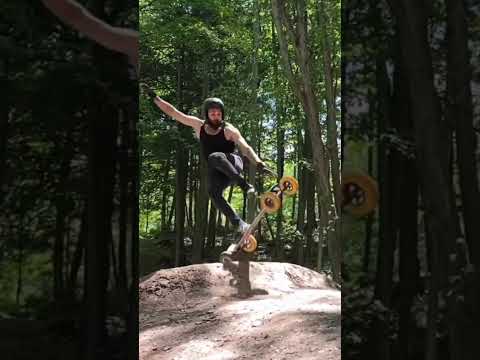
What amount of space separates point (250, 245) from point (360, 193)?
4562 millimetres

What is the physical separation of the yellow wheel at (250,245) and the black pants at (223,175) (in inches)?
14.6

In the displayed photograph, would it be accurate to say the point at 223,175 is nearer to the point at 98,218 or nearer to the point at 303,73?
the point at 303,73

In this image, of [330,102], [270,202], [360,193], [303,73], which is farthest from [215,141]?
[360,193]

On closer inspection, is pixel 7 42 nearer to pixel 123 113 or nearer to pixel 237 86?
pixel 123 113

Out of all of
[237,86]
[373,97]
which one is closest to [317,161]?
[373,97]

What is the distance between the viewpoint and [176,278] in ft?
23.2

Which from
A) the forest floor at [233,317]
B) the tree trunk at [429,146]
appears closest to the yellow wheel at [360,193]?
the tree trunk at [429,146]

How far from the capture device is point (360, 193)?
2.08 metres

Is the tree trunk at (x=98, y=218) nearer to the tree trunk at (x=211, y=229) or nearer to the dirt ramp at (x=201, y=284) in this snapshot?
the dirt ramp at (x=201, y=284)

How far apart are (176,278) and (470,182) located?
5573 mm

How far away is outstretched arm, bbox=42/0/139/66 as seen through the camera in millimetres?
2084

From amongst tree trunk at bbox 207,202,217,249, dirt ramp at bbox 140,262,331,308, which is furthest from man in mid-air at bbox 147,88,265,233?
tree trunk at bbox 207,202,217,249

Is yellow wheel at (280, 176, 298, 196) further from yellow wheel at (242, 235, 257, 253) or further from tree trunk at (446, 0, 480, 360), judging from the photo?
tree trunk at (446, 0, 480, 360)

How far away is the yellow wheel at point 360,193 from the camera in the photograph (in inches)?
81.4
